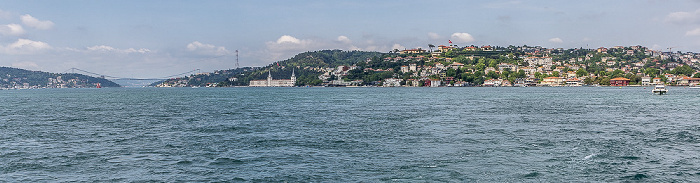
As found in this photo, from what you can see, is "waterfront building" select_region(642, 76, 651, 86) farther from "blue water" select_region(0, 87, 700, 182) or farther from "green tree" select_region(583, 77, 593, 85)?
"blue water" select_region(0, 87, 700, 182)

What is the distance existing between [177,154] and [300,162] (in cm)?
521

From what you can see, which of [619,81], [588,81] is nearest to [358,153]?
[619,81]

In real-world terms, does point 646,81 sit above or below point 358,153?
above

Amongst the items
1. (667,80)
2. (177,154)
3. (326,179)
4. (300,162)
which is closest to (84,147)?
(177,154)

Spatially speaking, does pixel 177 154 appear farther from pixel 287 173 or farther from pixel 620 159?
pixel 620 159

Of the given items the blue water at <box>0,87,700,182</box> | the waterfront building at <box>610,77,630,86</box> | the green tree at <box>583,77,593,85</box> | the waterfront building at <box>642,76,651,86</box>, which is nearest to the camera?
the blue water at <box>0,87,700,182</box>

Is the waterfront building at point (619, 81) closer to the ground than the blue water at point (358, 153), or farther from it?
farther from it

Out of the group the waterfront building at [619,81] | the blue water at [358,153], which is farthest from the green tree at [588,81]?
the blue water at [358,153]

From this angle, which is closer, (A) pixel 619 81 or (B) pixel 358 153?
(B) pixel 358 153

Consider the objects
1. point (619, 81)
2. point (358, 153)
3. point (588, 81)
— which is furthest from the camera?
point (588, 81)

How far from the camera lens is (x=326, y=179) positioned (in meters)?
14.4

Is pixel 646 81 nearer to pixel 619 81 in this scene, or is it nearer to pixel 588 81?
pixel 619 81

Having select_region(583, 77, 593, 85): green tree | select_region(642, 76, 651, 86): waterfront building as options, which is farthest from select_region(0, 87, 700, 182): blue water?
select_region(583, 77, 593, 85): green tree

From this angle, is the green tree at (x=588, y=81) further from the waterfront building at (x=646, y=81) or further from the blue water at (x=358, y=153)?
the blue water at (x=358, y=153)
